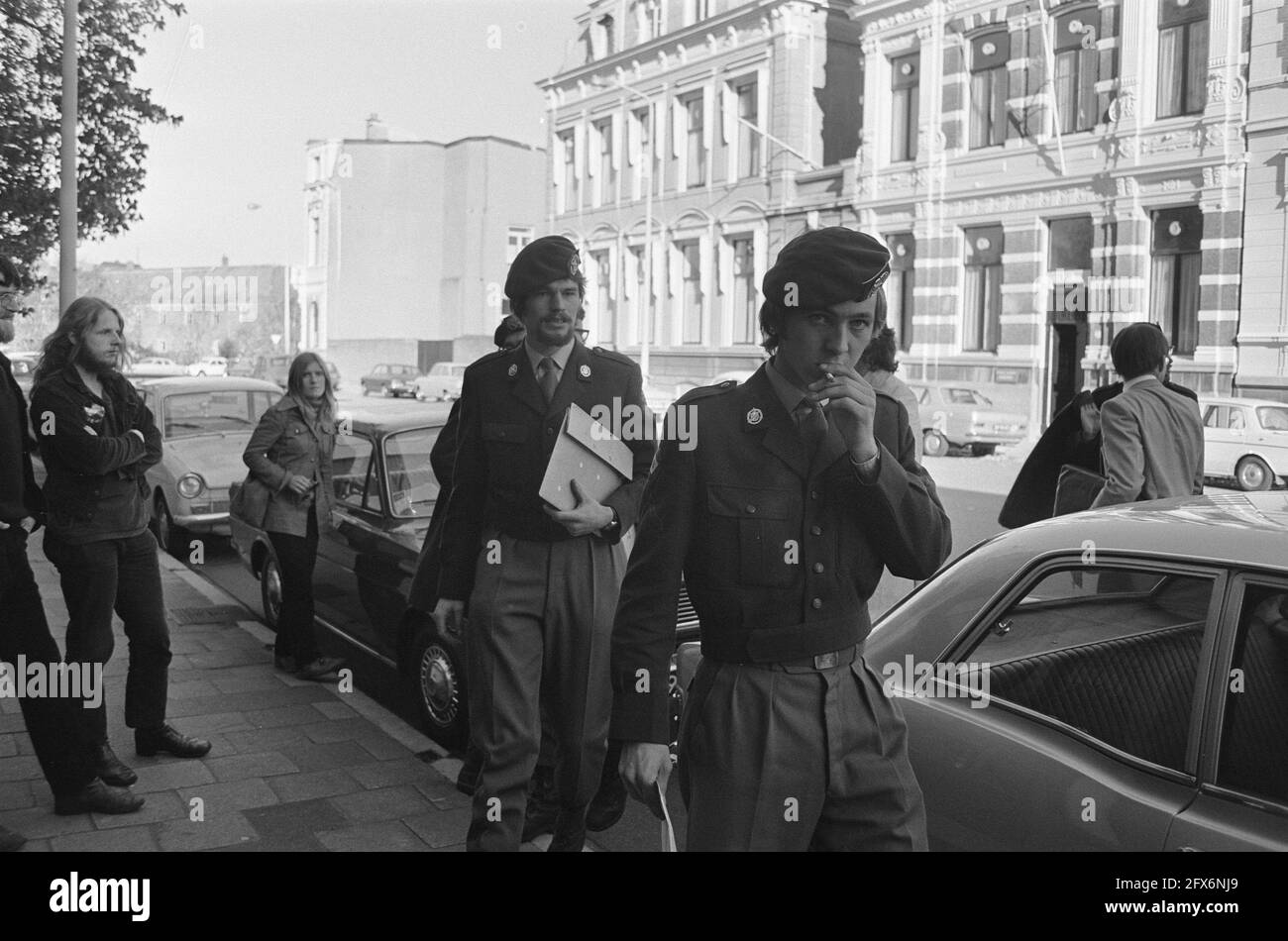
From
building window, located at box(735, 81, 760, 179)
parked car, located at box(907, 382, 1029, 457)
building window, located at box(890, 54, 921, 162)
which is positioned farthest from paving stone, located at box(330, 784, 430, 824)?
building window, located at box(735, 81, 760, 179)

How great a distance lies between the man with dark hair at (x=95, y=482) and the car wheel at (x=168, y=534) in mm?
6999

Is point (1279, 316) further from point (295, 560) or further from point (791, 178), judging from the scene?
point (295, 560)

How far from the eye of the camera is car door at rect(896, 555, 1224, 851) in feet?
9.34

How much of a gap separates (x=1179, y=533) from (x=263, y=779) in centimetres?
379

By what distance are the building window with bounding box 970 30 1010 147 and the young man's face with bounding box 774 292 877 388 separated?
28.5 m

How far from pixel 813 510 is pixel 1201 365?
81.6 feet

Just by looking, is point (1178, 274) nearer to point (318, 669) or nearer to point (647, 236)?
point (647, 236)

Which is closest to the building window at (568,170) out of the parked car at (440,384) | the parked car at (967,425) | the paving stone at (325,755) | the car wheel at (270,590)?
the parked car at (440,384)

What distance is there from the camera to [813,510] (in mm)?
2666

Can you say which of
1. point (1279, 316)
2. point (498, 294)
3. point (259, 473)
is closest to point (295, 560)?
point (259, 473)

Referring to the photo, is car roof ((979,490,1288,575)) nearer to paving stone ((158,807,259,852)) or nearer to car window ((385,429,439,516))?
paving stone ((158,807,259,852))

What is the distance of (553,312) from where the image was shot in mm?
4062

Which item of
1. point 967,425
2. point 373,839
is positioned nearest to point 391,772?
point 373,839

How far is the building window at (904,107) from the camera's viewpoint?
3161 centimetres
